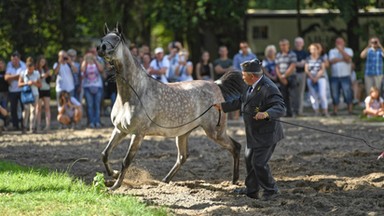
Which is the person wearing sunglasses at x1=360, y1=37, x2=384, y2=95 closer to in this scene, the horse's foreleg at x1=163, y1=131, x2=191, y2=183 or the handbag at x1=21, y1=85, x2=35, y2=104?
the handbag at x1=21, y1=85, x2=35, y2=104

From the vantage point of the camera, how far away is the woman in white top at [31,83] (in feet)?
70.4

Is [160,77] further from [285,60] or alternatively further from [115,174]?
[115,174]

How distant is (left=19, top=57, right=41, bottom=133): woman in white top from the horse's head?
31.0 feet

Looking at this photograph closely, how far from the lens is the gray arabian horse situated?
12383 millimetres

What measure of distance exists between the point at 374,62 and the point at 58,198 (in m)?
15.3

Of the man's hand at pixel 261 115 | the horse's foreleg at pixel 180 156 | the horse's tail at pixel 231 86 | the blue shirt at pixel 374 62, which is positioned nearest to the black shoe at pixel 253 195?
the man's hand at pixel 261 115

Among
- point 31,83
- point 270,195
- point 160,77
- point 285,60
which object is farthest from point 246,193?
point 285,60

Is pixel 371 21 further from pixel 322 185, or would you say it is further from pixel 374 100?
pixel 322 185

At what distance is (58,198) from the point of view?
10.5m

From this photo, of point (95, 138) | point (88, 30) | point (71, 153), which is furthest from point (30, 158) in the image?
point (88, 30)

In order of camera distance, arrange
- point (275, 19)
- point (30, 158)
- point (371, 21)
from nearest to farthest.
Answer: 1. point (30, 158)
2. point (371, 21)
3. point (275, 19)

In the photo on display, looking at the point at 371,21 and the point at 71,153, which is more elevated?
the point at 371,21

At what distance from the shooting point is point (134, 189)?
484 inches

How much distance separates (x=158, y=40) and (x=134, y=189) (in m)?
38.9
